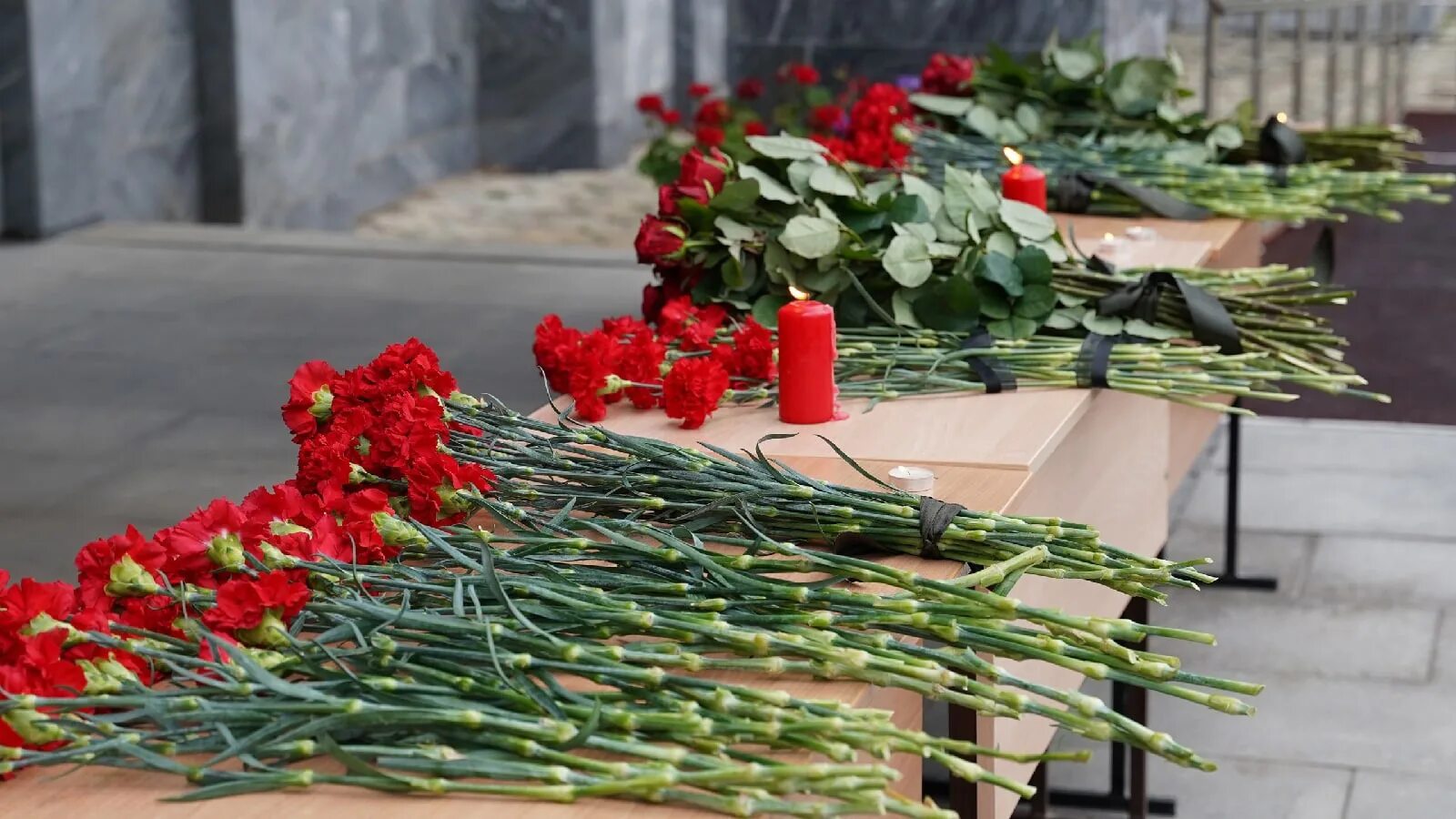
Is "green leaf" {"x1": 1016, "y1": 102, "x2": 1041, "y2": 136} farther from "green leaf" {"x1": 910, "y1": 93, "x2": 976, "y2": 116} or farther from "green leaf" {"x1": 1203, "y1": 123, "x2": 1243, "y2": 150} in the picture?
"green leaf" {"x1": 1203, "y1": 123, "x2": 1243, "y2": 150}

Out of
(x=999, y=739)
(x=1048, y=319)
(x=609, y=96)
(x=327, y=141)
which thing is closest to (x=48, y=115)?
(x=327, y=141)

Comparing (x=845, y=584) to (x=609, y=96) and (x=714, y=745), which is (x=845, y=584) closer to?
(x=714, y=745)

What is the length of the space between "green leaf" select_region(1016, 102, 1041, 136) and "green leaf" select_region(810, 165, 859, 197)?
113cm

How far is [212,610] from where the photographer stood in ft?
4.44

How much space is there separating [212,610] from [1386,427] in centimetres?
371

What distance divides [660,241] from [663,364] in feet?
0.80

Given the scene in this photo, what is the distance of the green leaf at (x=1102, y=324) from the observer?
7.63 feet

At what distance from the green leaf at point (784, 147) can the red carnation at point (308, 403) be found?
2.70ft

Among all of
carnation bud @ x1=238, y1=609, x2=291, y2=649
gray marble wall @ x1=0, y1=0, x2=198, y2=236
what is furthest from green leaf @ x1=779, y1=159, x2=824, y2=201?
gray marble wall @ x1=0, y1=0, x2=198, y2=236

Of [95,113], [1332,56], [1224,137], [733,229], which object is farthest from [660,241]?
[1332,56]

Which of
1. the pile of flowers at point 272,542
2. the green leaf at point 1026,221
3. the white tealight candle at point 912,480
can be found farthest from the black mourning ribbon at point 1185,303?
the pile of flowers at point 272,542

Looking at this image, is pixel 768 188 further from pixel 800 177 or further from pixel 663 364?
pixel 663 364

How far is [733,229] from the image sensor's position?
2355mm

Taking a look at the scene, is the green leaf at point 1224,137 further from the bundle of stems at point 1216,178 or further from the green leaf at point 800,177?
the green leaf at point 800,177
